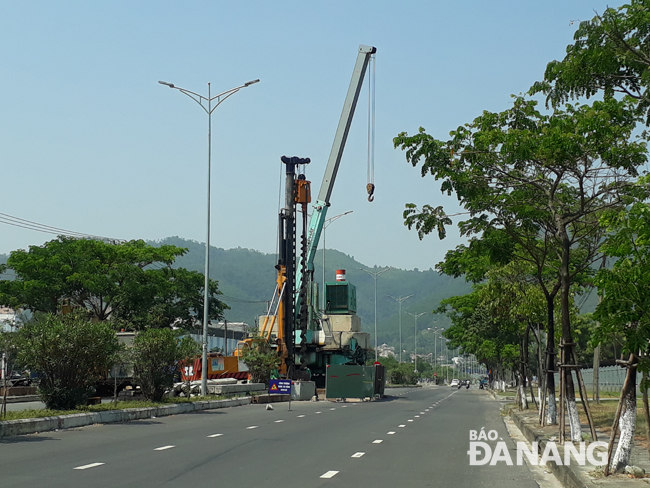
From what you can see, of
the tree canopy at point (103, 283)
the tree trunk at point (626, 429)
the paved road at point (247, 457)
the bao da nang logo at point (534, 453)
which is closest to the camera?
the tree trunk at point (626, 429)

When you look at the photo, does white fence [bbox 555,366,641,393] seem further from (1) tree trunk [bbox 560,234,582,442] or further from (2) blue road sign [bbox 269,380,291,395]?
(1) tree trunk [bbox 560,234,582,442]

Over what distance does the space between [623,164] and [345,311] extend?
131 feet

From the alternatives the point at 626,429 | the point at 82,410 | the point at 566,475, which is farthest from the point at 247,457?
the point at 82,410

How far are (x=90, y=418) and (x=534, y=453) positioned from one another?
11.4 metres

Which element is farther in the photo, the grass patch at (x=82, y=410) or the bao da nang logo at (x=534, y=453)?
the grass patch at (x=82, y=410)

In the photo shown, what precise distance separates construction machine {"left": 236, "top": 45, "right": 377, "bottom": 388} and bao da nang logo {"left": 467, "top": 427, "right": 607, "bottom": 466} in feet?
89.8

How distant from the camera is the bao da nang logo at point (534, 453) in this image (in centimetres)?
1254

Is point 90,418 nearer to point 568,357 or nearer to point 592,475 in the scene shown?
point 568,357

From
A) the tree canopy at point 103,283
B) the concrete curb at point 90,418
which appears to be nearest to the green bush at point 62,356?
the concrete curb at point 90,418

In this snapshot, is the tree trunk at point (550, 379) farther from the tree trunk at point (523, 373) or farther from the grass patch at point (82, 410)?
the grass patch at point (82, 410)

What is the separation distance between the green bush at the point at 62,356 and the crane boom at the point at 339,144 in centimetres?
3050

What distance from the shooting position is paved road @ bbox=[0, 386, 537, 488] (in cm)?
1095

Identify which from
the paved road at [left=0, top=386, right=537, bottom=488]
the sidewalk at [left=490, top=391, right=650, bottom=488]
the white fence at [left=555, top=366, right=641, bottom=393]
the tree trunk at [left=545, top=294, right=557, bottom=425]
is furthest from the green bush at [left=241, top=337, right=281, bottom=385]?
the sidewalk at [left=490, top=391, right=650, bottom=488]

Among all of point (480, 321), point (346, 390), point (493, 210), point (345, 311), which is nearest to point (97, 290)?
point (345, 311)
